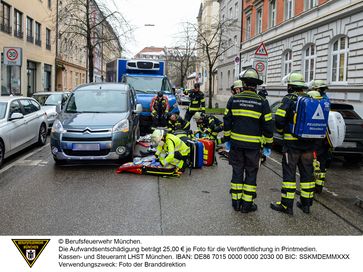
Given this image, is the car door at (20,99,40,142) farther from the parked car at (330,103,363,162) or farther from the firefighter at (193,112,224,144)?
the parked car at (330,103,363,162)

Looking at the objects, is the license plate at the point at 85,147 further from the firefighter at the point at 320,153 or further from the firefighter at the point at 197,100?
the firefighter at the point at 197,100

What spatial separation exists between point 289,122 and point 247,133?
659 mm

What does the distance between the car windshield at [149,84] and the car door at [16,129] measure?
5.93 meters

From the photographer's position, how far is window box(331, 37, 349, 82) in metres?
18.5

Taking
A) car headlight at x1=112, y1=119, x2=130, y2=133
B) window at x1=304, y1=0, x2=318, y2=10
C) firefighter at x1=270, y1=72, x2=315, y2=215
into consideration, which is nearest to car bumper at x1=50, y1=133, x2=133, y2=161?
car headlight at x1=112, y1=119, x2=130, y2=133

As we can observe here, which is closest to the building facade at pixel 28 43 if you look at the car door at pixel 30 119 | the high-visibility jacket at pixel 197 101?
the car door at pixel 30 119

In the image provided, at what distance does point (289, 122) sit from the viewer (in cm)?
578

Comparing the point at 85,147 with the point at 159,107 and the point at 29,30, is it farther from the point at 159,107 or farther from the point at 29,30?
the point at 29,30

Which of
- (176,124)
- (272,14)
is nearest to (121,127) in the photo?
(176,124)

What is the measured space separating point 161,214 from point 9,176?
3.94m

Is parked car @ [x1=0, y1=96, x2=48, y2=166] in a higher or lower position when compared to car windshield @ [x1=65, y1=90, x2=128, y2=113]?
lower

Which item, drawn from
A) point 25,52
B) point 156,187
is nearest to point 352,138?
point 156,187
